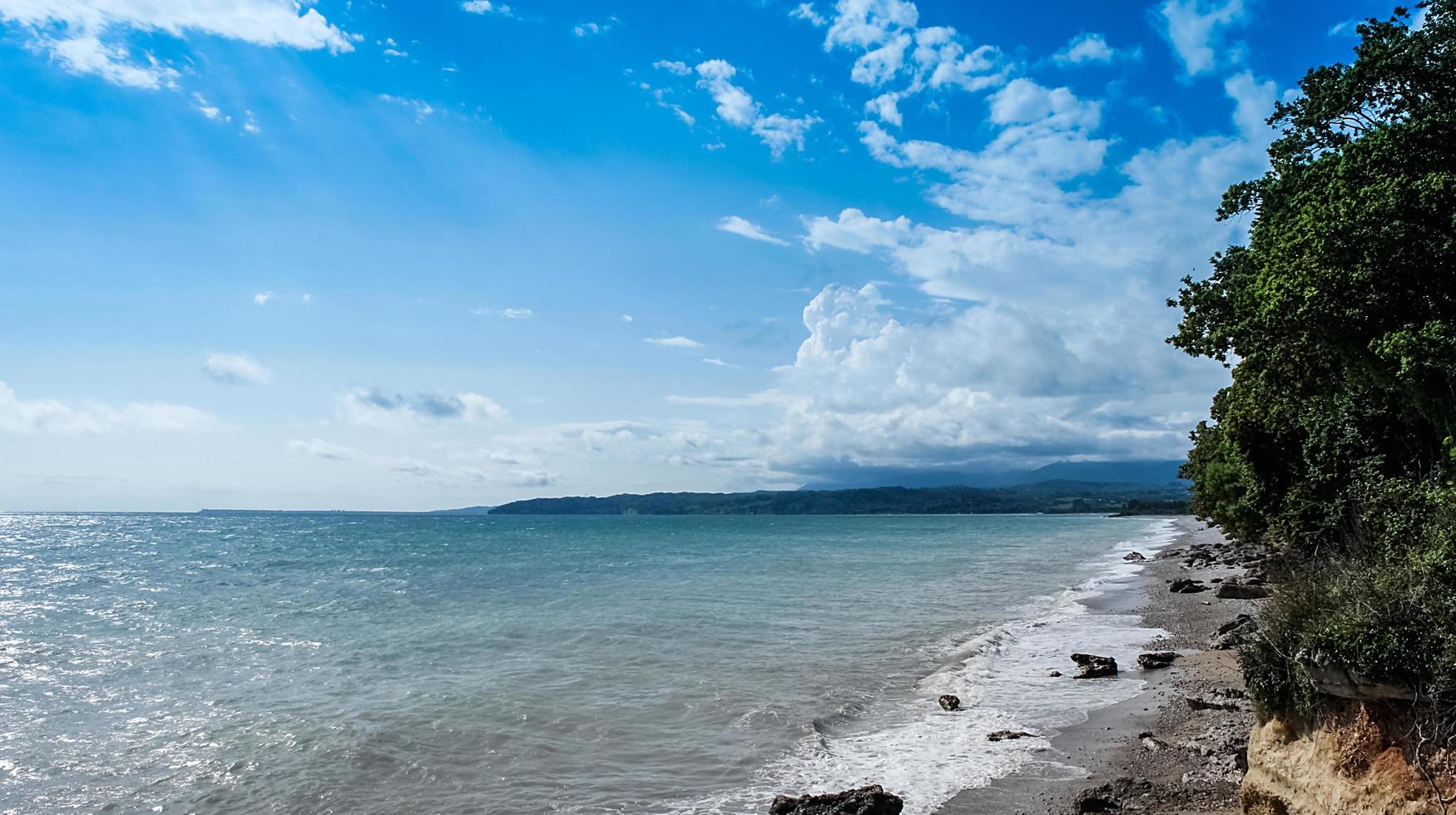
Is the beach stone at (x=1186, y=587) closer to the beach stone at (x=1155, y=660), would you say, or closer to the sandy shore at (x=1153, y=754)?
the sandy shore at (x=1153, y=754)

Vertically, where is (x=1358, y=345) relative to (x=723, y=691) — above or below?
above

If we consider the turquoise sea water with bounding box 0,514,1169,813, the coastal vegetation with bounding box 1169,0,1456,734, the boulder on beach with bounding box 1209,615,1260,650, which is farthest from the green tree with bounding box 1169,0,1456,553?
the turquoise sea water with bounding box 0,514,1169,813

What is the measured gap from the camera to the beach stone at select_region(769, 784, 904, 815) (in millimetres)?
11461

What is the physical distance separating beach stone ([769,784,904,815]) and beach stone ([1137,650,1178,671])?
40.5 feet

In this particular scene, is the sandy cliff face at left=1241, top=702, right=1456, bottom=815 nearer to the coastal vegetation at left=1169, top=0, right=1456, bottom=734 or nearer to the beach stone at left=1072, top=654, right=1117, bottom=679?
the coastal vegetation at left=1169, top=0, right=1456, bottom=734

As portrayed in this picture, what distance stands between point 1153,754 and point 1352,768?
19.1 feet

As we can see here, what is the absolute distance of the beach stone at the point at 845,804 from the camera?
1146 cm

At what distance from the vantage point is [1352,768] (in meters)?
8.67

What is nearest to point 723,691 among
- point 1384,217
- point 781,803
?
point 781,803

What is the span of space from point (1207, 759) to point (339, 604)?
3724 cm

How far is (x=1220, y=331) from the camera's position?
1992 centimetres

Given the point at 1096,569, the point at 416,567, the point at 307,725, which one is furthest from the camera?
the point at 416,567

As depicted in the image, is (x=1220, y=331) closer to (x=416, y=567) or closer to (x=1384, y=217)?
(x=1384, y=217)

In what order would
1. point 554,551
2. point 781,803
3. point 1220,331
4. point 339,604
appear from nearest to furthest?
point 781,803
point 1220,331
point 339,604
point 554,551
